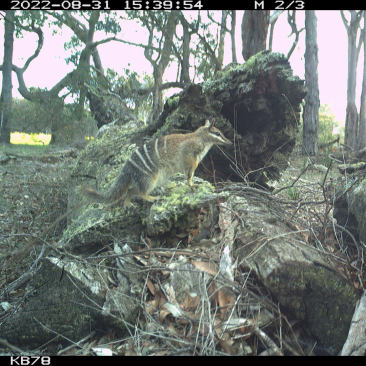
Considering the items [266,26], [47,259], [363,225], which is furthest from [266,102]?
[266,26]

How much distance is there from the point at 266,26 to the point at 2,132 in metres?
9.90

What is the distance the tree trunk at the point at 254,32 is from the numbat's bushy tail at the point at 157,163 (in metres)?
5.44

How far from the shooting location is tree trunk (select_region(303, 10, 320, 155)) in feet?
37.5

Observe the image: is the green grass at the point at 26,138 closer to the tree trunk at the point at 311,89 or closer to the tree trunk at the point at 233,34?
the tree trunk at the point at 233,34

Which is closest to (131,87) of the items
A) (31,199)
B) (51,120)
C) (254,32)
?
(51,120)

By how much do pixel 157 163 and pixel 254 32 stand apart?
6.63 metres

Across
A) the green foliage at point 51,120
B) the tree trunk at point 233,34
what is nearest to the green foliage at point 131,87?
the green foliage at point 51,120

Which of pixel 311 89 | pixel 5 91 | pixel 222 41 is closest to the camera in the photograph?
pixel 311 89

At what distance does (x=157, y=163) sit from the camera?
3.43 meters

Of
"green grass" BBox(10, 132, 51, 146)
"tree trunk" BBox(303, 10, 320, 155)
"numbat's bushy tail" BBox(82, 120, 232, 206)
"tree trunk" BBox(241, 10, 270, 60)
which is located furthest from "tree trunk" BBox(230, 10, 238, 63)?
"numbat's bushy tail" BBox(82, 120, 232, 206)

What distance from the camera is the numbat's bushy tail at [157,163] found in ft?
10.7

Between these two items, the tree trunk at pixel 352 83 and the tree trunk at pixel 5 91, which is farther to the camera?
the tree trunk at pixel 352 83

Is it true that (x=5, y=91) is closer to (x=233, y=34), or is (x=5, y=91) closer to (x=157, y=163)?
(x=233, y=34)

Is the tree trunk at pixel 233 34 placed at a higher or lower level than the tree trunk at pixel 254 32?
higher
